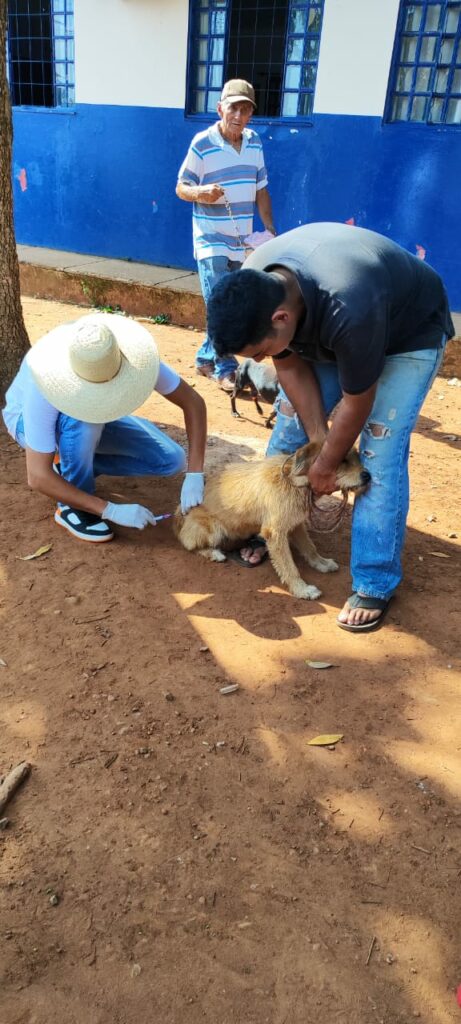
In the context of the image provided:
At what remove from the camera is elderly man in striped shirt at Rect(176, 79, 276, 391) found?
6070mm

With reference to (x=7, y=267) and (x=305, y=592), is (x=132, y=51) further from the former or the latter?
(x=305, y=592)

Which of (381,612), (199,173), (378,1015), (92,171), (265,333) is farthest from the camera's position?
(92,171)

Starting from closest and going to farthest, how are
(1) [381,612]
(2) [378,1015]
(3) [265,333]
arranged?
(2) [378,1015], (3) [265,333], (1) [381,612]

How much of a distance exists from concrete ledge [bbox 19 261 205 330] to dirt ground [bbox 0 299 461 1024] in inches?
190

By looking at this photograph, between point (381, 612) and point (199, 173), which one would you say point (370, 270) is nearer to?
point (381, 612)

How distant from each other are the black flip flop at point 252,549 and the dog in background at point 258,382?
5.04ft

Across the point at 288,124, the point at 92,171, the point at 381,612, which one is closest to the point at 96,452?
the point at 381,612

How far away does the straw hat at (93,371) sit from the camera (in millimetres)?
3430

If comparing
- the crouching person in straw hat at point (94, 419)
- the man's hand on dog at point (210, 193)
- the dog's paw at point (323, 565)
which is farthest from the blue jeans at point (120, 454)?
the man's hand on dog at point (210, 193)

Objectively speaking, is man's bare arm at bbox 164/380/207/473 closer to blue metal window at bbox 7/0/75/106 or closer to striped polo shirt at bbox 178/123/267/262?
striped polo shirt at bbox 178/123/267/262

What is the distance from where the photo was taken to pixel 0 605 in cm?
361

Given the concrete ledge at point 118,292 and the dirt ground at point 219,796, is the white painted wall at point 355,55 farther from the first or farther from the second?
the dirt ground at point 219,796

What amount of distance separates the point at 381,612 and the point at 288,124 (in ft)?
21.7

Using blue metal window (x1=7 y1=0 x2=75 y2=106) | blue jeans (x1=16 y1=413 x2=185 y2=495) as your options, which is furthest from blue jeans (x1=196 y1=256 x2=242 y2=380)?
blue metal window (x1=7 y1=0 x2=75 y2=106)
